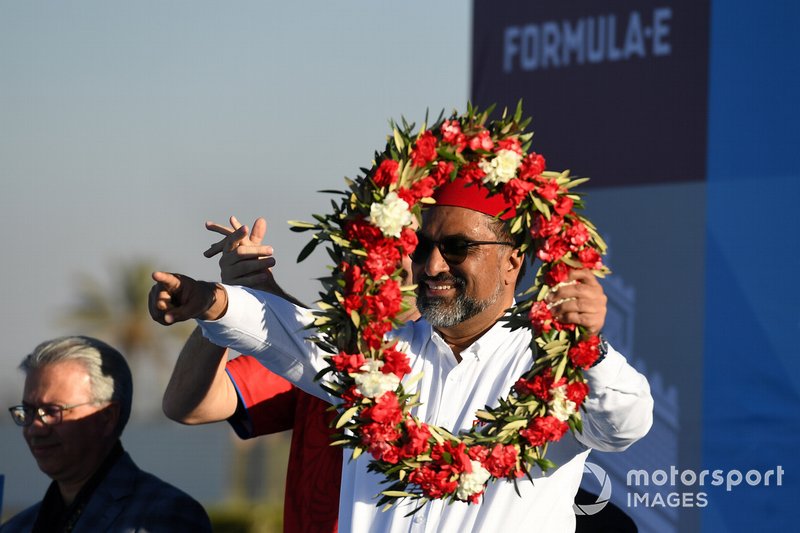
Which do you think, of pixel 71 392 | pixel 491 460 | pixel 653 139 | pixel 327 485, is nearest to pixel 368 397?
pixel 491 460

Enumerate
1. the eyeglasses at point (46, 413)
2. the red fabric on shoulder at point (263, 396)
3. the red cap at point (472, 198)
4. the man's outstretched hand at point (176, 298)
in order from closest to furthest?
1. the man's outstretched hand at point (176, 298)
2. the red cap at point (472, 198)
3. the red fabric on shoulder at point (263, 396)
4. the eyeglasses at point (46, 413)

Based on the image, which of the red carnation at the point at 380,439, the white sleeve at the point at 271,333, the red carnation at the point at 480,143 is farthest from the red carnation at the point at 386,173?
the red carnation at the point at 380,439

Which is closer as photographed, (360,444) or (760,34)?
(360,444)

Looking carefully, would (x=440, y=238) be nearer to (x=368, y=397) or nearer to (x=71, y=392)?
(x=368, y=397)

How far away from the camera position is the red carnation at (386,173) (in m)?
3.11

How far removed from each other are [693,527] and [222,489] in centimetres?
609

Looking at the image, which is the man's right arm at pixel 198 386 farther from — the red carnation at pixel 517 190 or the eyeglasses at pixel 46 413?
the red carnation at pixel 517 190

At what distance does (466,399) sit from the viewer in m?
3.24

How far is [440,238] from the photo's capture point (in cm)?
322

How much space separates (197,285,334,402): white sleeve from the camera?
3.00 meters

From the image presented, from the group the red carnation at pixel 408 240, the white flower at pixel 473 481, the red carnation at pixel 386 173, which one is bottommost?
the white flower at pixel 473 481

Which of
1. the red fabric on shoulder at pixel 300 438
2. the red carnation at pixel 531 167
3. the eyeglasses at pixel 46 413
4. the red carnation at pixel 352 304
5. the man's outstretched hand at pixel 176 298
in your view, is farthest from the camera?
the eyeglasses at pixel 46 413

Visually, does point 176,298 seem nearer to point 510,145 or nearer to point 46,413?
point 510,145

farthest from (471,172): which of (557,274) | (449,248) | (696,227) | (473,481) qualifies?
(696,227)
